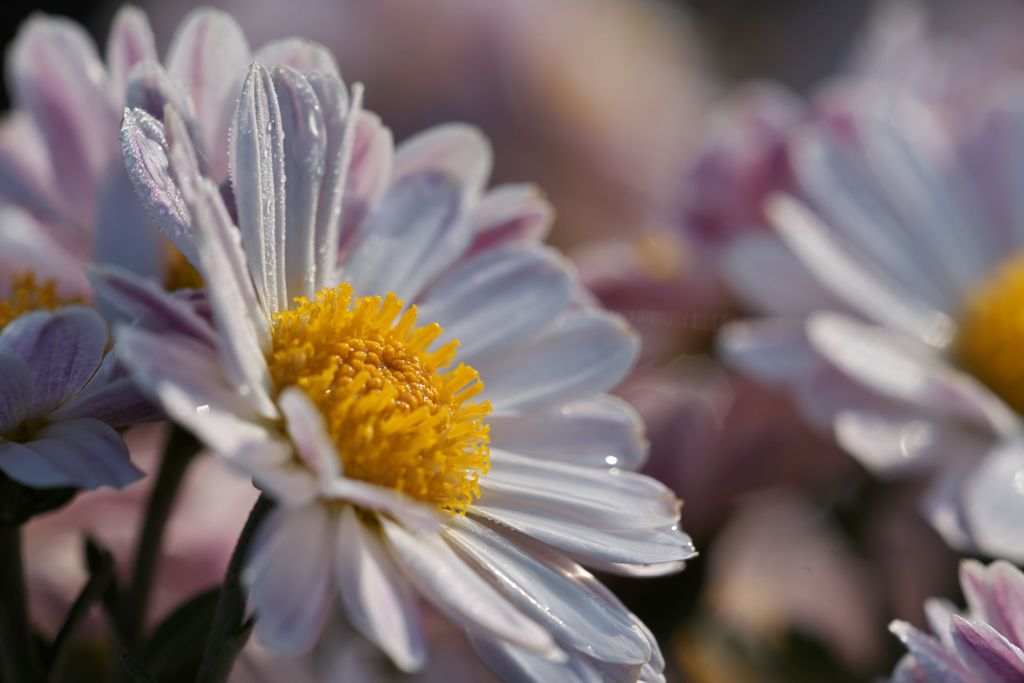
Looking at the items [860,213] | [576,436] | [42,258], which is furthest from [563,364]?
[860,213]

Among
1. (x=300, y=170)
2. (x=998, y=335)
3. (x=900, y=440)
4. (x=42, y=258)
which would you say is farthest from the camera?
(x=998, y=335)

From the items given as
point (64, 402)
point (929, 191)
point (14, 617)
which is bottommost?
point (14, 617)

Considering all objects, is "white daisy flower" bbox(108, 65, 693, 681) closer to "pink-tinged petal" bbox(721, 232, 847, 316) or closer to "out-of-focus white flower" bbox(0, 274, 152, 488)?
"out-of-focus white flower" bbox(0, 274, 152, 488)

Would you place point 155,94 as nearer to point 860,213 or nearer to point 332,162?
point 332,162

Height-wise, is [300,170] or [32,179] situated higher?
[300,170]

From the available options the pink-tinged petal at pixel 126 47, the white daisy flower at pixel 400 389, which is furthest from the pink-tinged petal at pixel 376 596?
the pink-tinged petal at pixel 126 47

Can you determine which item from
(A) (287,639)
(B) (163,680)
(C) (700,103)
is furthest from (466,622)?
(C) (700,103)

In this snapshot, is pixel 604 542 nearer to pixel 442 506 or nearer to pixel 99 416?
pixel 442 506

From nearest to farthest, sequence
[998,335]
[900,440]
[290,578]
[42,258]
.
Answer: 1. [290,578]
2. [42,258]
3. [900,440]
4. [998,335]
